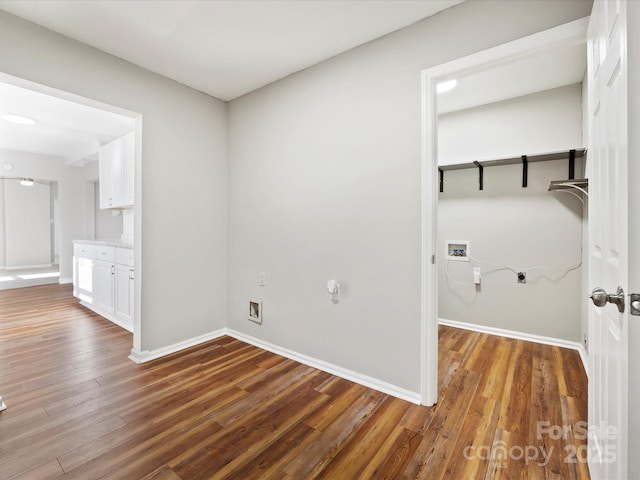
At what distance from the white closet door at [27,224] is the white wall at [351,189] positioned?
695cm

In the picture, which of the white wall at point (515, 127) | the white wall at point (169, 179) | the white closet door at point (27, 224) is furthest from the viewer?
→ the white closet door at point (27, 224)

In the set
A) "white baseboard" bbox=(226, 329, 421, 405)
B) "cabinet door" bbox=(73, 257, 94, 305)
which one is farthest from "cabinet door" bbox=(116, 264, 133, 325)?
"white baseboard" bbox=(226, 329, 421, 405)

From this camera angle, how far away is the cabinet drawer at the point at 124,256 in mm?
3289

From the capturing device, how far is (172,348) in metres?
2.79

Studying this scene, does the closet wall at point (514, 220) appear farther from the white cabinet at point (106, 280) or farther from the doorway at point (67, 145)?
the white cabinet at point (106, 280)

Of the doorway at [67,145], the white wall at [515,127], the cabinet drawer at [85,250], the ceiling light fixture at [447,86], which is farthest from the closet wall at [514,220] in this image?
the cabinet drawer at [85,250]

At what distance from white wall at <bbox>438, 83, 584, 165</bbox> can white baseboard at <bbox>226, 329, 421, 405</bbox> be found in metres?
2.47

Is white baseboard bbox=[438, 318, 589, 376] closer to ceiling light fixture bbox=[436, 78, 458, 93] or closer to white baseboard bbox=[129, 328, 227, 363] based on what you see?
ceiling light fixture bbox=[436, 78, 458, 93]

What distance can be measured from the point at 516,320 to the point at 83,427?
363cm

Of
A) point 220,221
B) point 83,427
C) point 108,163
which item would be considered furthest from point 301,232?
point 108,163

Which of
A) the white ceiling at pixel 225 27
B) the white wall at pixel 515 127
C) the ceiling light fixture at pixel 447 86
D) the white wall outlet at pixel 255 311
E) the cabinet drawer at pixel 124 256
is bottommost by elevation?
the white wall outlet at pixel 255 311

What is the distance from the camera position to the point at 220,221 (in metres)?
3.19

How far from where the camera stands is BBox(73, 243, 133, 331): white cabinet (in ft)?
11.1

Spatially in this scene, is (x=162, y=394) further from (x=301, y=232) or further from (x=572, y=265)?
(x=572, y=265)
